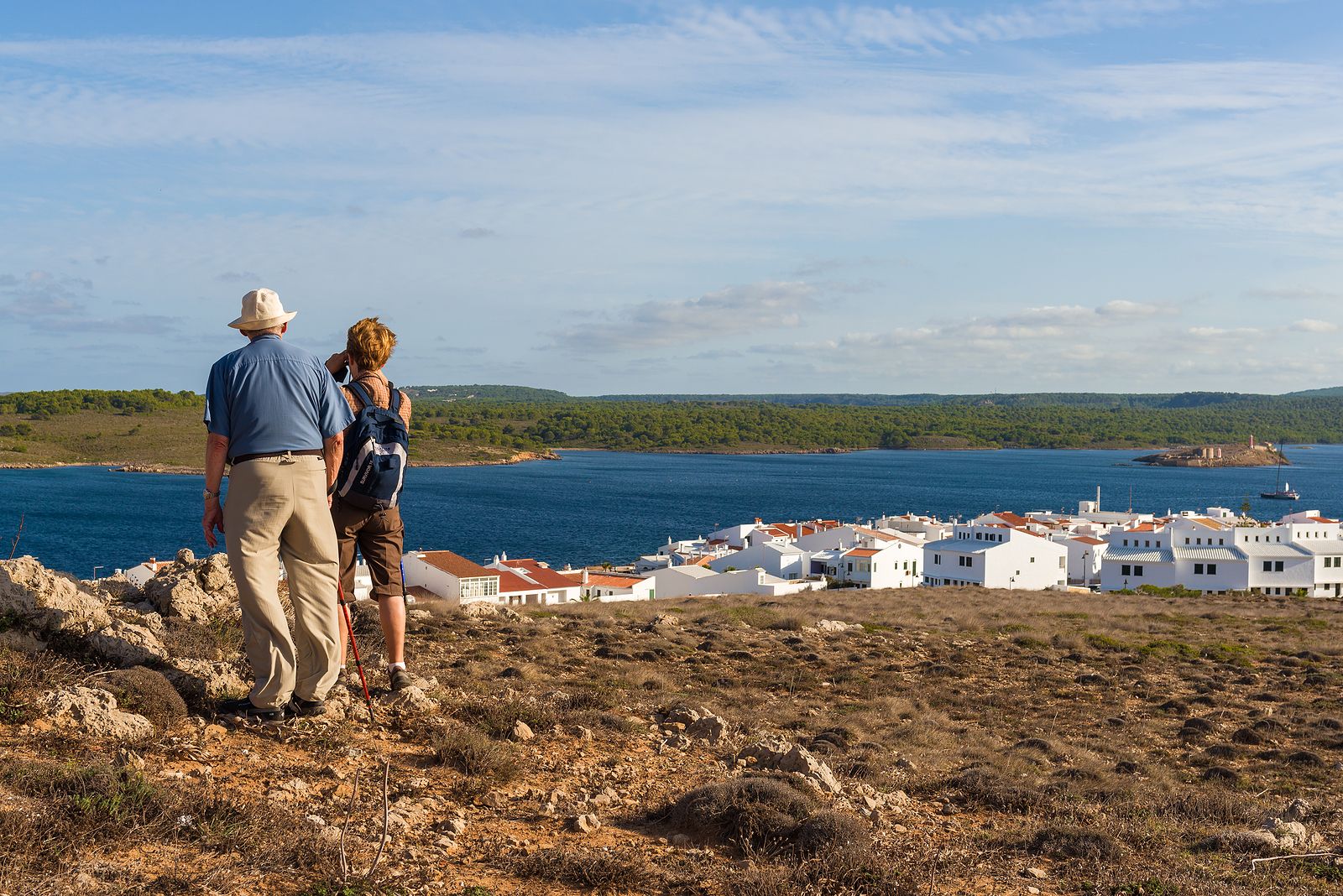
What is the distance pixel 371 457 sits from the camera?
18.1ft

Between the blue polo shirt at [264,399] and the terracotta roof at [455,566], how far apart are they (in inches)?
1344

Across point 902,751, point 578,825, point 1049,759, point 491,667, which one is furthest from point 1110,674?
point 578,825

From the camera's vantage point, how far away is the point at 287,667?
515cm

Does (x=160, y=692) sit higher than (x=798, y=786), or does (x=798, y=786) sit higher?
(x=160, y=692)

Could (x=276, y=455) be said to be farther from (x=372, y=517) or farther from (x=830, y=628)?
(x=830, y=628)

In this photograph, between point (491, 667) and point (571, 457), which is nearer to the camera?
point (491, 667)

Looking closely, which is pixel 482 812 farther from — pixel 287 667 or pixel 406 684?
pixel 406 684

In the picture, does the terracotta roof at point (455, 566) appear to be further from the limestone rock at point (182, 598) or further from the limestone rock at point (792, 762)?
the limestone rock at point (792, 762)

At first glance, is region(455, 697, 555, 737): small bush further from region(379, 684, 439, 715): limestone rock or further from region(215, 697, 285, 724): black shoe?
region(215, 697, 285, 724): black shoe

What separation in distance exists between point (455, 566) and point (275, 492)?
35477 millimetres

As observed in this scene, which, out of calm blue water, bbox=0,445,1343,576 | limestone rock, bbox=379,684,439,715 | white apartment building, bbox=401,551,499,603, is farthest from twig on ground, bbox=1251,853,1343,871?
calm blue water, bbox=0,445,1343,576

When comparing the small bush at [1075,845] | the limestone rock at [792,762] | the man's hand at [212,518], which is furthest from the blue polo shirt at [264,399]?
the small bush at [1075,845]

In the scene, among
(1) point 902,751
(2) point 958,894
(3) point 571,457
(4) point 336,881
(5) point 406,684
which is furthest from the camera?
(3) point 571,457

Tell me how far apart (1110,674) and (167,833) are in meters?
15.4
